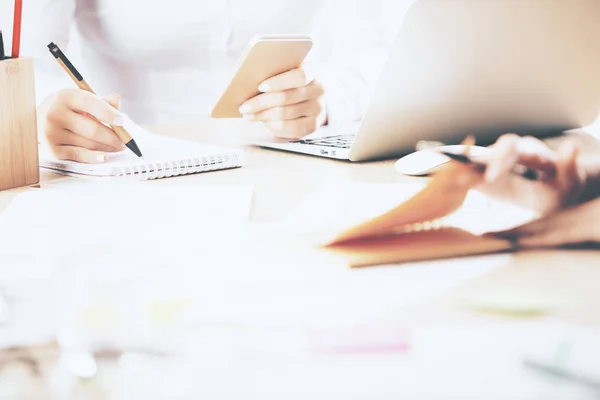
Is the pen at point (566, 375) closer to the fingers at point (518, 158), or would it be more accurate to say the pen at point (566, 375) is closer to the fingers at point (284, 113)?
the fingers at point (518, 158)

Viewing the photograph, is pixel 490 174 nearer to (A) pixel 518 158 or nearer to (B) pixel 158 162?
(A) pixel 518 158

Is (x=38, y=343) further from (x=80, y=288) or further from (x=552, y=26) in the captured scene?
(x=552, y=26)

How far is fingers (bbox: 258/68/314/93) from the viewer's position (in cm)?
93

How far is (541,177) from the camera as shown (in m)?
0.46

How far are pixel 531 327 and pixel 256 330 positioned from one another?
0.39ft

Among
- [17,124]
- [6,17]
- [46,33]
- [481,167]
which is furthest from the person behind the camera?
[46,33]

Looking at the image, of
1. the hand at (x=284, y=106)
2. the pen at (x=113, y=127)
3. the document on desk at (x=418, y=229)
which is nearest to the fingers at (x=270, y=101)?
the hand at (x=284, y=106)

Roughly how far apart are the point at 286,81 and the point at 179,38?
25.8 inches

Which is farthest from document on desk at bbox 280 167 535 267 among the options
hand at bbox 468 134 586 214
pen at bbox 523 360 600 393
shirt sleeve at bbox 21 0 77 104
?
shirt sleeve at bbox 21 0 77 104

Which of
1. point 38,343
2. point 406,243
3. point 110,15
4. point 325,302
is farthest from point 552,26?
point 110,15

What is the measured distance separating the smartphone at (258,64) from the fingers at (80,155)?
0.70 feet

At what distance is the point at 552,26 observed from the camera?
782 millimetres

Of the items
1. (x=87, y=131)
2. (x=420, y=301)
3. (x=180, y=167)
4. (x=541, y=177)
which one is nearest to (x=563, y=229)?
(x=541, y=177)

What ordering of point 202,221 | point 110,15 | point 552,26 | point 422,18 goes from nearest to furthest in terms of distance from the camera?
point 202,221, point 422,18, point 552,26, point 110,15
